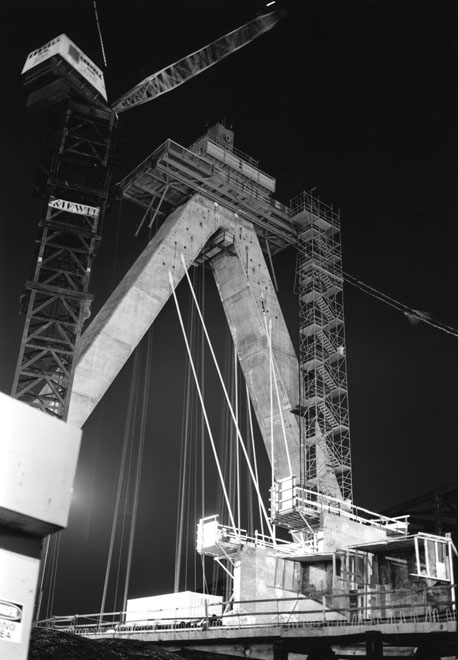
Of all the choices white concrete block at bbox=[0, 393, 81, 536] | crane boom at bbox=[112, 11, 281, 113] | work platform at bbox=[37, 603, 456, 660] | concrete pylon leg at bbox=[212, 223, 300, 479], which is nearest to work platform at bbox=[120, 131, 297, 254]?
concrete pylon leg at bbox=[212, 223, 300, 479]

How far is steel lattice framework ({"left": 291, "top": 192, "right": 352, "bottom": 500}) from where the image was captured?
126ft

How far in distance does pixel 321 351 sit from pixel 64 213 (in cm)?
1592

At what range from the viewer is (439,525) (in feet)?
113

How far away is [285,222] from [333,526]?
22.4 metres

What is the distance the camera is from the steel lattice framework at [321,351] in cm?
3844

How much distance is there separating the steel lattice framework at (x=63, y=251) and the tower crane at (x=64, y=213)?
0.14ft

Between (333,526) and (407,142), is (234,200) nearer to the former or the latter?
(407,142)

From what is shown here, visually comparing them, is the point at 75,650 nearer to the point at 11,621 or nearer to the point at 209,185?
the point at 11,621

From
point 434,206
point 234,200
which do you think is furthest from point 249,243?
point 434,206

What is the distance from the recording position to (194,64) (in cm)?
5159

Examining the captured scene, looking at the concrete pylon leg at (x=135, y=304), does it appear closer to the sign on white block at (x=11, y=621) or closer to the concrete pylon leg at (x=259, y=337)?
the concrete pylon leg at (x=259, y=337)

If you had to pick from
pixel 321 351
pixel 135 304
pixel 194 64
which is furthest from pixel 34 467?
pixel 194 64

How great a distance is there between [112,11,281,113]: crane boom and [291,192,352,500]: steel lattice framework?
1147 cm

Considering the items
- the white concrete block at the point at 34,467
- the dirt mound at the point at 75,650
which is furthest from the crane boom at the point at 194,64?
the white concrete block at the point at 34,467
